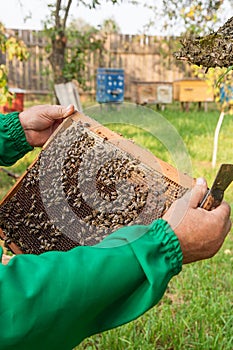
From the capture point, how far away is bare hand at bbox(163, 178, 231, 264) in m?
1.42

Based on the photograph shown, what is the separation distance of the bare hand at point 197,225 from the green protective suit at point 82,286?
5 centimetres

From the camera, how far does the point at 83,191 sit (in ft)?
6.61

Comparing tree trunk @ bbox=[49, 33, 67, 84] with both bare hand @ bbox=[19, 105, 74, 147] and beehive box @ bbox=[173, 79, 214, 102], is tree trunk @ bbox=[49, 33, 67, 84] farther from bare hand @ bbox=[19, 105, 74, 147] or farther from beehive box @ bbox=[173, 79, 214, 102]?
beehive box @ bbox=[173, 79, 214, 102]

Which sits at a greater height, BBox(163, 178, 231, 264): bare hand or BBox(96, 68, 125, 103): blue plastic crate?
BBox(163, 178, 231, 264): bare hand

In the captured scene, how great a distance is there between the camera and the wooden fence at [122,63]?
18.5 meters

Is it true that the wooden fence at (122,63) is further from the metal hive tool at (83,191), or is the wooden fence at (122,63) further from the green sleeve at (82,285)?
the green sleeve at (82,285)

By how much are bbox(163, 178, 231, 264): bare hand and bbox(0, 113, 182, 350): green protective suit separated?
46 mm

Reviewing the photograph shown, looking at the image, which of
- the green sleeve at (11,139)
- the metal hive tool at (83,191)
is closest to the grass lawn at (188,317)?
the metal hive tool at (83,191)

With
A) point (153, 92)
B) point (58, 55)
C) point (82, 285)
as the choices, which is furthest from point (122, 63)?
point (82, 285)

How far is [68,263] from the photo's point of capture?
52.9 inches

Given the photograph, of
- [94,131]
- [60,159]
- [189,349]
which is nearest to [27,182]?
[60,159]

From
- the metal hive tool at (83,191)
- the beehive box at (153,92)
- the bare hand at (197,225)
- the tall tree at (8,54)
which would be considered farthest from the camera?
the beehive box at (153,92)

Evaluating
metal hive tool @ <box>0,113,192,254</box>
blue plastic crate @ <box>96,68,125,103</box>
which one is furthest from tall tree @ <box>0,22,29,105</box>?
blue plastic crate @ <box>96,68,125,103</box>

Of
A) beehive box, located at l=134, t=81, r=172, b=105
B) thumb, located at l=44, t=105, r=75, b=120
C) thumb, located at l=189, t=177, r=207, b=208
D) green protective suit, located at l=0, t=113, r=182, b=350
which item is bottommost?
beehive box, located at l=134, t=81, r=172, b=105
